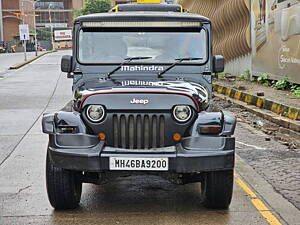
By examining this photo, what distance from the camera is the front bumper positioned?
5.19 meters

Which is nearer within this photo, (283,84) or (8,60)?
(283,84)

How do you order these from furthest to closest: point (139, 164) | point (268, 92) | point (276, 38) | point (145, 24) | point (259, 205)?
point (276, 38)
point (268, 92)
point (145, 24)
point (259, 205)
point (139, 164)

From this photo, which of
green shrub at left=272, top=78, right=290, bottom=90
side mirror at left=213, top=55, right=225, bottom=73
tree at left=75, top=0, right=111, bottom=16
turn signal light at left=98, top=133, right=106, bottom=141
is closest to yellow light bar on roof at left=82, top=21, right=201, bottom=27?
side mirror at left=213, top=55, right=225, bottom=73

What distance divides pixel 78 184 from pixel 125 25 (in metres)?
1.92

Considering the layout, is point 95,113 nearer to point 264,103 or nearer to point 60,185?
point 60,185

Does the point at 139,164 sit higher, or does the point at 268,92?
the point at 139,164

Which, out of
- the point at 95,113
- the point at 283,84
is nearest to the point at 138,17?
the point at 95,113

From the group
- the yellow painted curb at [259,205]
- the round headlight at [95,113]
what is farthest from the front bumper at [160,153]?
the yellow painted curb at [259,205]

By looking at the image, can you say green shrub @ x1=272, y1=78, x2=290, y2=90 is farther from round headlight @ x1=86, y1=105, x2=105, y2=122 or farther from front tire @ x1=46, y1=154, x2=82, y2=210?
round headlight @ x1=86, y1=105, x2=105, y2=122

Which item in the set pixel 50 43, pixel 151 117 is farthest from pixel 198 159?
pixel 50 43

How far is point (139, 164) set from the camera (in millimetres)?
5191

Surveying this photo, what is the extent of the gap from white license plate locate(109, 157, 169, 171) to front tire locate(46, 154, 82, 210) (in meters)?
0.64

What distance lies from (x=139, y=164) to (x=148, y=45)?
71.7 inches

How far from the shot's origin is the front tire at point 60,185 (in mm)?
5594
